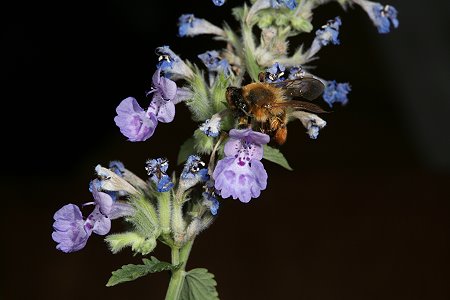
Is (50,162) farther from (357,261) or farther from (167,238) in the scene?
(167,238)

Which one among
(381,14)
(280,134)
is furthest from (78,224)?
(381,14)

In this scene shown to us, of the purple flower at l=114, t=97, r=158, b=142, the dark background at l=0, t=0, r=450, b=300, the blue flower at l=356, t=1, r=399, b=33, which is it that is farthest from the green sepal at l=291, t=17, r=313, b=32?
the dark background at l=0, t=0, r=450, b=300

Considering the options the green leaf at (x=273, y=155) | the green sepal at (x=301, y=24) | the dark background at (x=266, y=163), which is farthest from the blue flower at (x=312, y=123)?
the dark background at (x=266, y=163)

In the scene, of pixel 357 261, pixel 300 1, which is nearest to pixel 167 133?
pixel 357 261

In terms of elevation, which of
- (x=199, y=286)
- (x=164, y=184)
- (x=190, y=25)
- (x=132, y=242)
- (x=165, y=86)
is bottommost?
(x=199, y=286)

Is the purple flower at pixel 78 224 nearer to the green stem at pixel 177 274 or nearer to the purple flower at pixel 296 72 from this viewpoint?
the green stem at pixel 177 274

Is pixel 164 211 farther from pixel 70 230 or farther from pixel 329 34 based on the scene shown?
pixel 329 34

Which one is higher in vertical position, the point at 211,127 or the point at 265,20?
the point at 265,20
